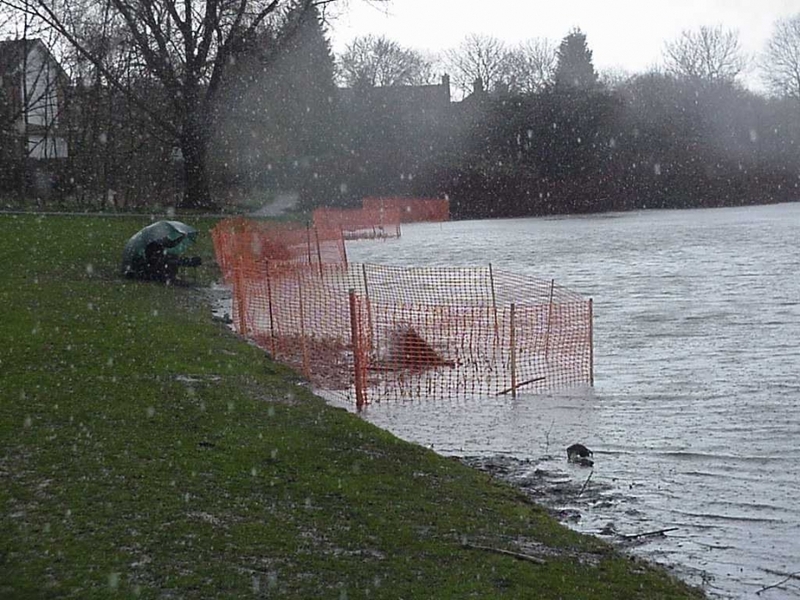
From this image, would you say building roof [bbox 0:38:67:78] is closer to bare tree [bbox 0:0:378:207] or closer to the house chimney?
bare tree [bbox 0:0:378:207]

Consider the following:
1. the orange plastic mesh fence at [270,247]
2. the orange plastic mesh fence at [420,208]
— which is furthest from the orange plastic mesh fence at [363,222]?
the orange plastic mesh fence at [270,247]

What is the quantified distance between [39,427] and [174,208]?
3554 cm

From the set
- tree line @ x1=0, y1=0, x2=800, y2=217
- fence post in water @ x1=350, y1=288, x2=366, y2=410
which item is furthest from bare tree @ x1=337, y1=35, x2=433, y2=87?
fence post in water @ x1=350, y1=288, x2=366, y2=410

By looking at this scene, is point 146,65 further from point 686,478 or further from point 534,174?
point 686,478

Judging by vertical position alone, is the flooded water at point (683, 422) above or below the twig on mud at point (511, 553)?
below

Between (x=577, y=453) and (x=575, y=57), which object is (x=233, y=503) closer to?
(x=577, y=453)

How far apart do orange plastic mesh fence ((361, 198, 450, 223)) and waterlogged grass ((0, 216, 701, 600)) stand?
4546 centimetres

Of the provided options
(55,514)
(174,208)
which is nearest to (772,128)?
(174,208)

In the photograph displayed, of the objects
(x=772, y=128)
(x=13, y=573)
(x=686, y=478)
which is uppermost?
(x=772, y=128)

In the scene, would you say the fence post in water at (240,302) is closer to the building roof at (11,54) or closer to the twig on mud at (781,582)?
the twig on mud at (781,582)

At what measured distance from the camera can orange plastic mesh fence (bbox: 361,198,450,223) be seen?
58312 millimetres

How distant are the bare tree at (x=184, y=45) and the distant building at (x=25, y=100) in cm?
173

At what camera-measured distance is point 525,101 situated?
66750 millimetres

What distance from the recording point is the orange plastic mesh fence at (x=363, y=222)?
4481 cm
